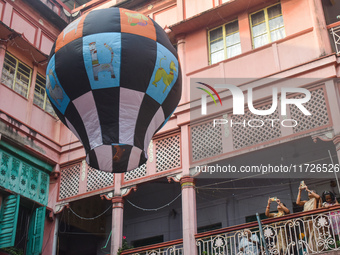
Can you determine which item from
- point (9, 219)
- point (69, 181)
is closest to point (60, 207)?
point (69, 181)

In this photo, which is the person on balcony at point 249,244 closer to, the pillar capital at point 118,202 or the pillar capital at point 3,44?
the pillar capital at point 118,202

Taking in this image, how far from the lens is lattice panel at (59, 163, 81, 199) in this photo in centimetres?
1313

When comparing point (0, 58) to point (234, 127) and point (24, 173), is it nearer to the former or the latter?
point (24, 173)

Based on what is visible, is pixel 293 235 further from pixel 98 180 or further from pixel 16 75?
pixel 16 75

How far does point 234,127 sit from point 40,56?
5.67m

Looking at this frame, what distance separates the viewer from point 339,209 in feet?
30.4

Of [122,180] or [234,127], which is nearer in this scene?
[234,127]

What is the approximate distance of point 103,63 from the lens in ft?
27.6

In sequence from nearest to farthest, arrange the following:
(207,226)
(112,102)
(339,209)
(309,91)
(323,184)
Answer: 1. (112,102)
2. (339,209)
3. (309,91)
4. (323,184)
5. (207,226)

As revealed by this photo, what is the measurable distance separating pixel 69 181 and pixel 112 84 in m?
5.56

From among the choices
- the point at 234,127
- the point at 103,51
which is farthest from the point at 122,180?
the point at 103,51

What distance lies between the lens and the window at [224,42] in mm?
Result: 12602

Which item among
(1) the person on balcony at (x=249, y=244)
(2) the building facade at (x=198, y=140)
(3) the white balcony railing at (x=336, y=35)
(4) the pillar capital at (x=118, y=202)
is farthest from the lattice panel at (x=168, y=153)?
(3) the white balcony railing at (x=336, y=35)

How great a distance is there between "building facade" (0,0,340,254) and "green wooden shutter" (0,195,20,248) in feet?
0.09
